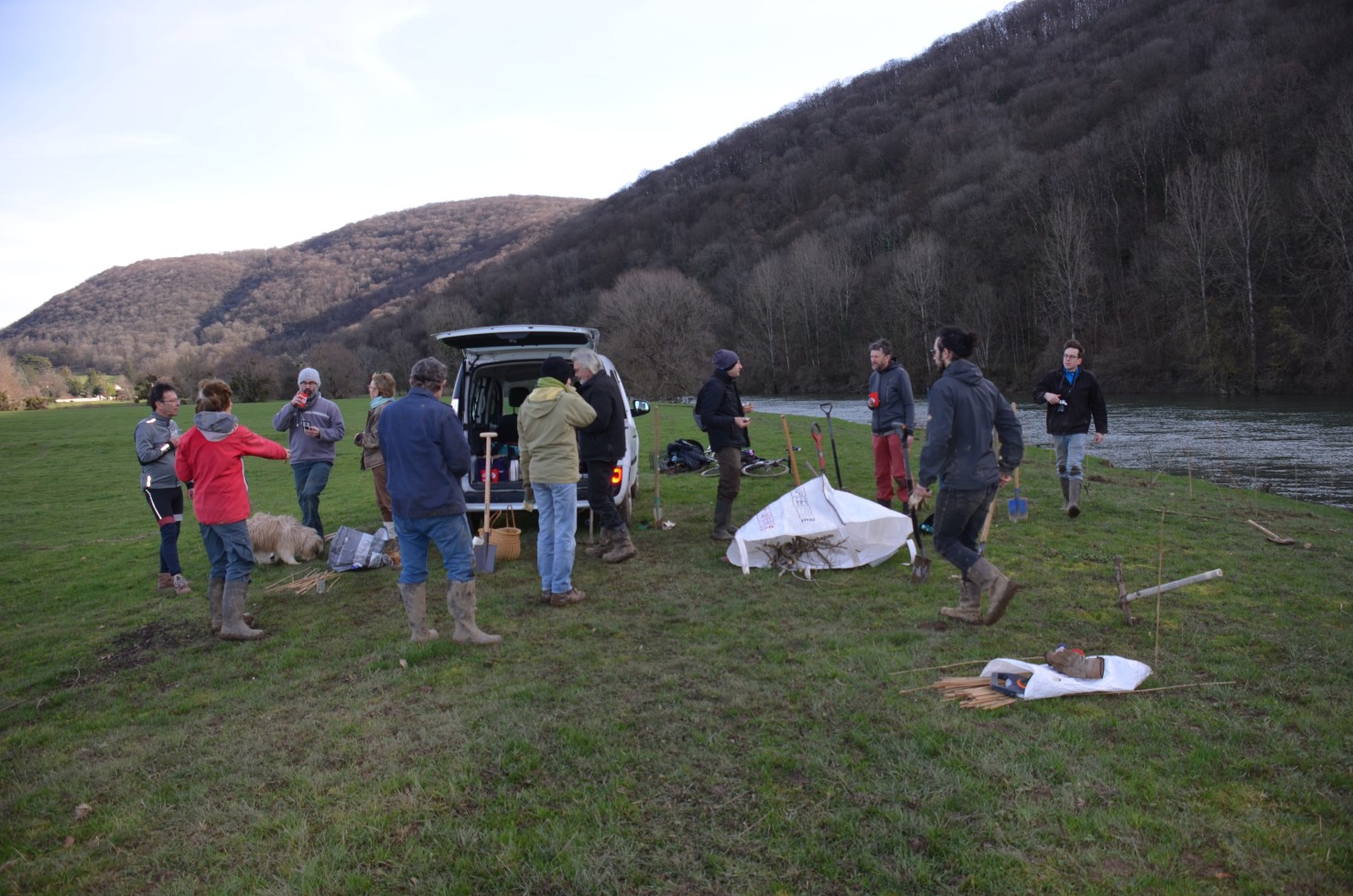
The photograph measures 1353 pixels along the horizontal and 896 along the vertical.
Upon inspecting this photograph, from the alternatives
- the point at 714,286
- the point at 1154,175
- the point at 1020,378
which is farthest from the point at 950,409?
the point at 714,286

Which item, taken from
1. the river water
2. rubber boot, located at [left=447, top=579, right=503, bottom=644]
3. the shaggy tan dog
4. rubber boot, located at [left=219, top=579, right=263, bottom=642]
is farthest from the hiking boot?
the river water

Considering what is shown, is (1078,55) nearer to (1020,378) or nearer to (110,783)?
(1020,378)

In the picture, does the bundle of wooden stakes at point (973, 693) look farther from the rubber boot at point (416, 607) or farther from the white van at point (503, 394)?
the white van at point (503, 394)

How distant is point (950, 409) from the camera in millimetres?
4945

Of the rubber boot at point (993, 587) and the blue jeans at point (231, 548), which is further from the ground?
the blue jeans at point (231, 548)

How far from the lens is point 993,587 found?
193 inches

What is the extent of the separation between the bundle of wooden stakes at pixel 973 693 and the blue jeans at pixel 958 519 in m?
1.05

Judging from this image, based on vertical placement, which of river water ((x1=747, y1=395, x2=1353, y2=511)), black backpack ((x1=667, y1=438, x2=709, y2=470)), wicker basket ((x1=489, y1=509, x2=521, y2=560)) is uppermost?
black backpack ((x1=667, y1=438, x2=709, y2=470))

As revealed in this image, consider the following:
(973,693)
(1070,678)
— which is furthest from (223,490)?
(1070,678)

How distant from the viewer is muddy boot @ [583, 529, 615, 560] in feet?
24.2

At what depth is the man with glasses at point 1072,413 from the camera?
8.32 m

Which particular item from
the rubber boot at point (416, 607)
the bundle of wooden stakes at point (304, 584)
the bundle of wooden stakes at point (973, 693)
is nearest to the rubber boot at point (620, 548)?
the rubber boot at point (416, 607)

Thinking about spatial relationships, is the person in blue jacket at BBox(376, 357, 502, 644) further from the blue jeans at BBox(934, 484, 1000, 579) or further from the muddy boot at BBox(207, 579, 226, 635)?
the blue jeans at BBox(934, 484, 1000, 579)

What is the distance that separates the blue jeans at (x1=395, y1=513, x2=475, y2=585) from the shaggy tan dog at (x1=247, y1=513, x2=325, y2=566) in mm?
3613
